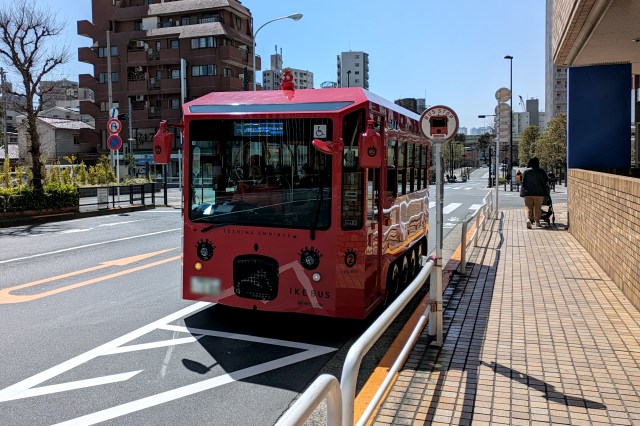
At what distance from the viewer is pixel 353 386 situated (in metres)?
2.87

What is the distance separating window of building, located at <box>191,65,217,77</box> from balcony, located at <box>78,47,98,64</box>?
12526 mm

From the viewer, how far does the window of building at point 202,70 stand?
5844cm

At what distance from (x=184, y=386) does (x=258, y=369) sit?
0.79m

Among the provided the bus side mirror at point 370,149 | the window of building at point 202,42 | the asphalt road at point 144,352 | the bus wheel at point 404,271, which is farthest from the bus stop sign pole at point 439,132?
the window of building at point 202,42

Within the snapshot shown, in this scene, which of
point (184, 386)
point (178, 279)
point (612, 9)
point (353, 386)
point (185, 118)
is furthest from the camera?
point (178, 279)

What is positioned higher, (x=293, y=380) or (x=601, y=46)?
(x=601, y=46)

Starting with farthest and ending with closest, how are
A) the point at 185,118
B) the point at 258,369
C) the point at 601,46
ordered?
the point at 601,46, the point at 185,118, the point at 258,369

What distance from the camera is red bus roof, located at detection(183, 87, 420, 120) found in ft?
20.9

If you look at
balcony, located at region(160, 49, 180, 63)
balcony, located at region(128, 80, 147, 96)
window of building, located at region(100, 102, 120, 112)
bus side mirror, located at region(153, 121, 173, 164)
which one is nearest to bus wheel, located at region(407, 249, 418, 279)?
bus side mirror, located at region(153, 121, 173, 164)

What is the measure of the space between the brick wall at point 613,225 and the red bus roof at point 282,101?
371 cm

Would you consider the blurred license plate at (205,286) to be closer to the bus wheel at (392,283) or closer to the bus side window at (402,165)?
the bus wheel at (392,283)

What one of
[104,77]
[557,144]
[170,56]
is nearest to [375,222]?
[557,144]

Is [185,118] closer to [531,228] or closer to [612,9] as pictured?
[612,9]

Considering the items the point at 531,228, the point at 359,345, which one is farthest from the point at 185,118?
the point at 531,228
